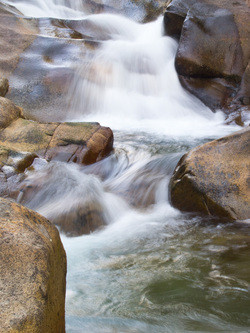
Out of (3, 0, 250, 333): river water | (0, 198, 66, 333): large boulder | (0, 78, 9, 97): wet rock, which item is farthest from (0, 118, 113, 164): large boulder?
(0, 198, 66, 333): large boulder

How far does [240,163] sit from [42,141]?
3582 millimetres

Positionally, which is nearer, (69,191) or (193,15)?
(69,191)

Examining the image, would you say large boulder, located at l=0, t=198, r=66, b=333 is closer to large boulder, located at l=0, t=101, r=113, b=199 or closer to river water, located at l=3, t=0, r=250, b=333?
river water, located at l=3, t=0, r=250, b=333

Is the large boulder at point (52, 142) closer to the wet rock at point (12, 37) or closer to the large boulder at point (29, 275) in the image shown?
the wet rock at point (12, 37)

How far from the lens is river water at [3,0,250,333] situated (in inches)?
109

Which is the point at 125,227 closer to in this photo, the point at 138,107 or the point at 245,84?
the point at 138,107

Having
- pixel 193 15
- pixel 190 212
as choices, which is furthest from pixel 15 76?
pixel 190 212

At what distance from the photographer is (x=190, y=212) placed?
197 inches

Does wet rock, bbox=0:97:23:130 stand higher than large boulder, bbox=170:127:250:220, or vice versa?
large boulder, bbox=170:127:250:220

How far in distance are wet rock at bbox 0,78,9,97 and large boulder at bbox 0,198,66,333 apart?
7.46m

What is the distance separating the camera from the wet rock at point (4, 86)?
29.6 feet

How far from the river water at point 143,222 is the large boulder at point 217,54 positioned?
47cm

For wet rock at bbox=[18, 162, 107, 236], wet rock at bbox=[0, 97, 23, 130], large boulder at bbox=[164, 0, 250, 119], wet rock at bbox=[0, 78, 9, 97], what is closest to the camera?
wet rock at bbox=[18, 162, 107, 236]

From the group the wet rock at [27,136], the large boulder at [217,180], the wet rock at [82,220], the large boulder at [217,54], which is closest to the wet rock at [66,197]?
→ the wet rock at [82,220]
